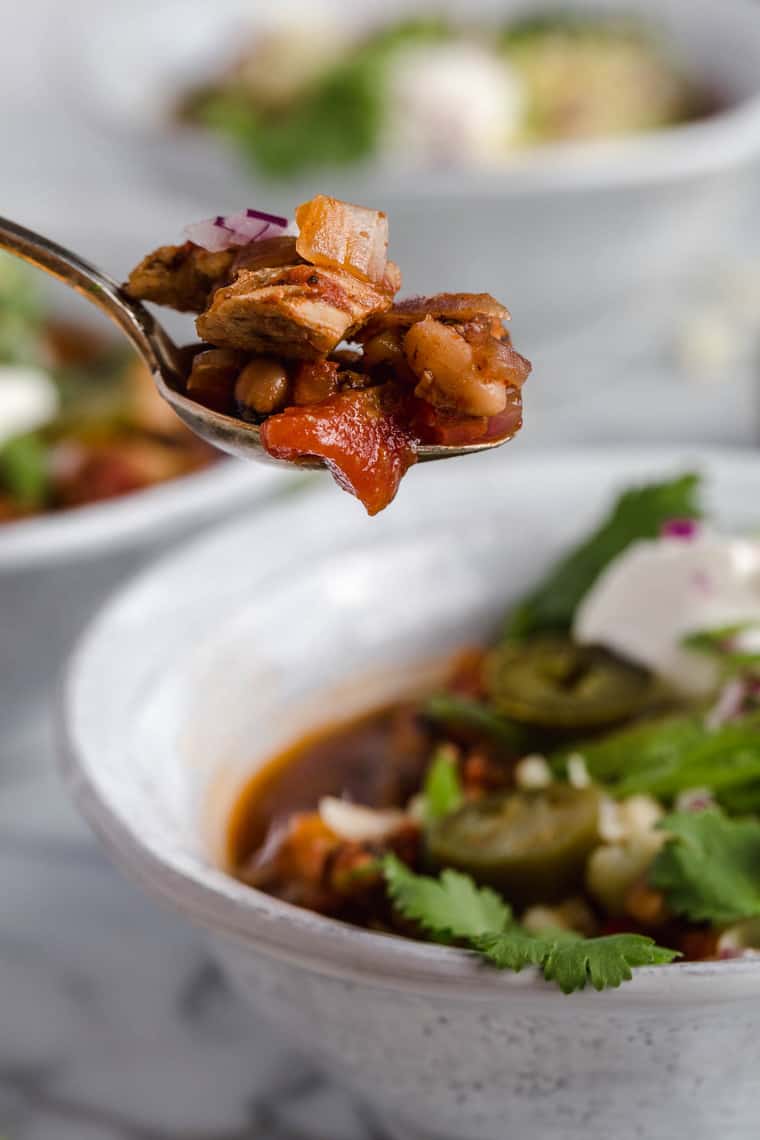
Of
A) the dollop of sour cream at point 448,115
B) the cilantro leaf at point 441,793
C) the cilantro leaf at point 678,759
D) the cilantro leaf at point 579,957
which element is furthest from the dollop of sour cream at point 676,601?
the dollop of sour cream at point 448,115

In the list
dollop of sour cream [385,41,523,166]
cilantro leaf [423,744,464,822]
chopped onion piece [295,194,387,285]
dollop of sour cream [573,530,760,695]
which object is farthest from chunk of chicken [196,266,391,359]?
dollop of sour cream [385,41,523,166]

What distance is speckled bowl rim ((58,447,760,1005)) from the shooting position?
106cm

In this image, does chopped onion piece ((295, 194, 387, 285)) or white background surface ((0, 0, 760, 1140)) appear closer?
chopped onion piece ((295, 194, 387, 285))

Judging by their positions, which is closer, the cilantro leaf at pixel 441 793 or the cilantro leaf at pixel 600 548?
the cilantro leaf at pixel 441 793

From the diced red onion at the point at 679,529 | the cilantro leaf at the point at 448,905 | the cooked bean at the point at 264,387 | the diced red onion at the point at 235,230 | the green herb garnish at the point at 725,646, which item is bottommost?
the cilantro leaf at the point at 448,905

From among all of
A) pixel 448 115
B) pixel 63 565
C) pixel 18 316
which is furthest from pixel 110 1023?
pixel 448 115

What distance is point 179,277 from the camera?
126 cm

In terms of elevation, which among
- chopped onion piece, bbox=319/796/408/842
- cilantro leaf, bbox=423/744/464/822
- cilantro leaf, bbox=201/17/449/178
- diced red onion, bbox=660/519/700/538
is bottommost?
chopped onion piece, bbox=319/796/408/842

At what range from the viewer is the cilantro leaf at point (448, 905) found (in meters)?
1.25

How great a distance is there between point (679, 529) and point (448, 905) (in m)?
0.67

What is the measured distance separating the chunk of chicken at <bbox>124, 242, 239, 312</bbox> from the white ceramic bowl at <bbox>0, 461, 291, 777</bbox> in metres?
0.72

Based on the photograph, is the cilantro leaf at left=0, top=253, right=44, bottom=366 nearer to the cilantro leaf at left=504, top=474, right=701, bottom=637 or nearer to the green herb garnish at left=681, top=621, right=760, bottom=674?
the cilantro leaf at left=504, top=474, right=701, bottom=637

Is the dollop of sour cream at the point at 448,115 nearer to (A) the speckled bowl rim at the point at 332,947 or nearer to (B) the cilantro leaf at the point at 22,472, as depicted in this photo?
(B) the cilantro leaf at the point at 22,472

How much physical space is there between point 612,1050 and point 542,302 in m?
2.07
